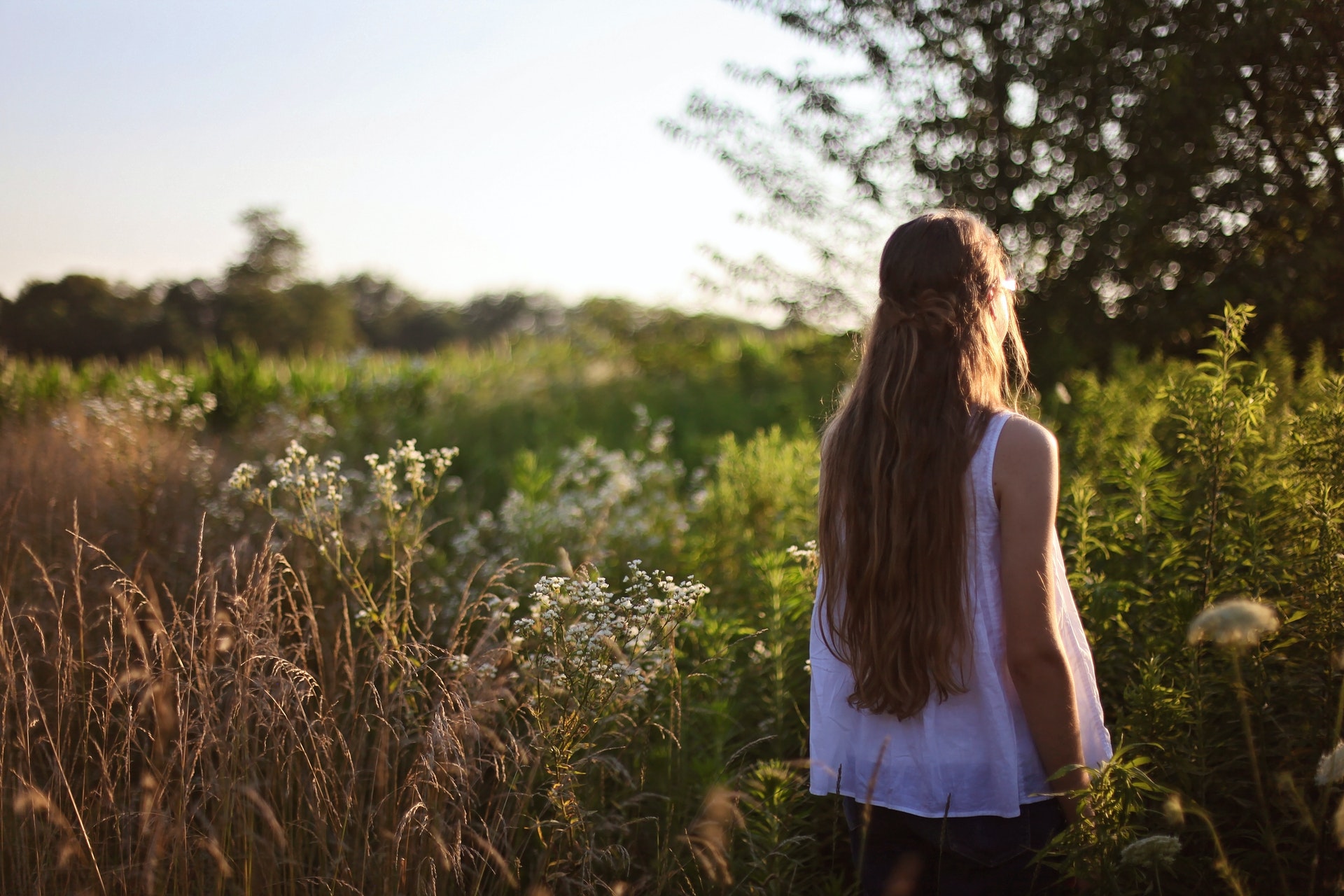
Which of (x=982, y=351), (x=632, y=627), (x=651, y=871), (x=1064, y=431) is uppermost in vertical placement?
(x=982, y=351)

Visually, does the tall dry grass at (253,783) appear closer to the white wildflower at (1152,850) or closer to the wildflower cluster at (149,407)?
the white wildflower at (1152,850)

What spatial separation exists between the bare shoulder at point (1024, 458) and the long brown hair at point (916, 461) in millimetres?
62

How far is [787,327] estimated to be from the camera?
828 centimetres

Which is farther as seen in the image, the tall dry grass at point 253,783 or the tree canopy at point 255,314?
the tree canopy at point 255,314

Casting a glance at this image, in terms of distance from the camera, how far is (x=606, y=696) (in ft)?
8.25

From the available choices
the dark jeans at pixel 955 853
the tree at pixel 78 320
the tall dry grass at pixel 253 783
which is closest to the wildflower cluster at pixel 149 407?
the tall dry grass at pixel 253 783

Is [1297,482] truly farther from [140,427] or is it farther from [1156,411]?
[140,427]

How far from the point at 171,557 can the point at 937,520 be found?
4.16 m

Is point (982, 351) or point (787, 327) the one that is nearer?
point (982, 351)

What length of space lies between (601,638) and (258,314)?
3966cm

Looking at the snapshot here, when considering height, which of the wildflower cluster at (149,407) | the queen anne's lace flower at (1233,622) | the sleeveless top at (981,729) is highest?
the wildflower cluster at (149,407)

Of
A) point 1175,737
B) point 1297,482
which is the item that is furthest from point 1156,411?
point 1175,737

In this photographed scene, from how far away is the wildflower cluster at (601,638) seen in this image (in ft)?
8.08

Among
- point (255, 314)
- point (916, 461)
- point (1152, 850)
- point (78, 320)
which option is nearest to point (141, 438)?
point (916, 461)
